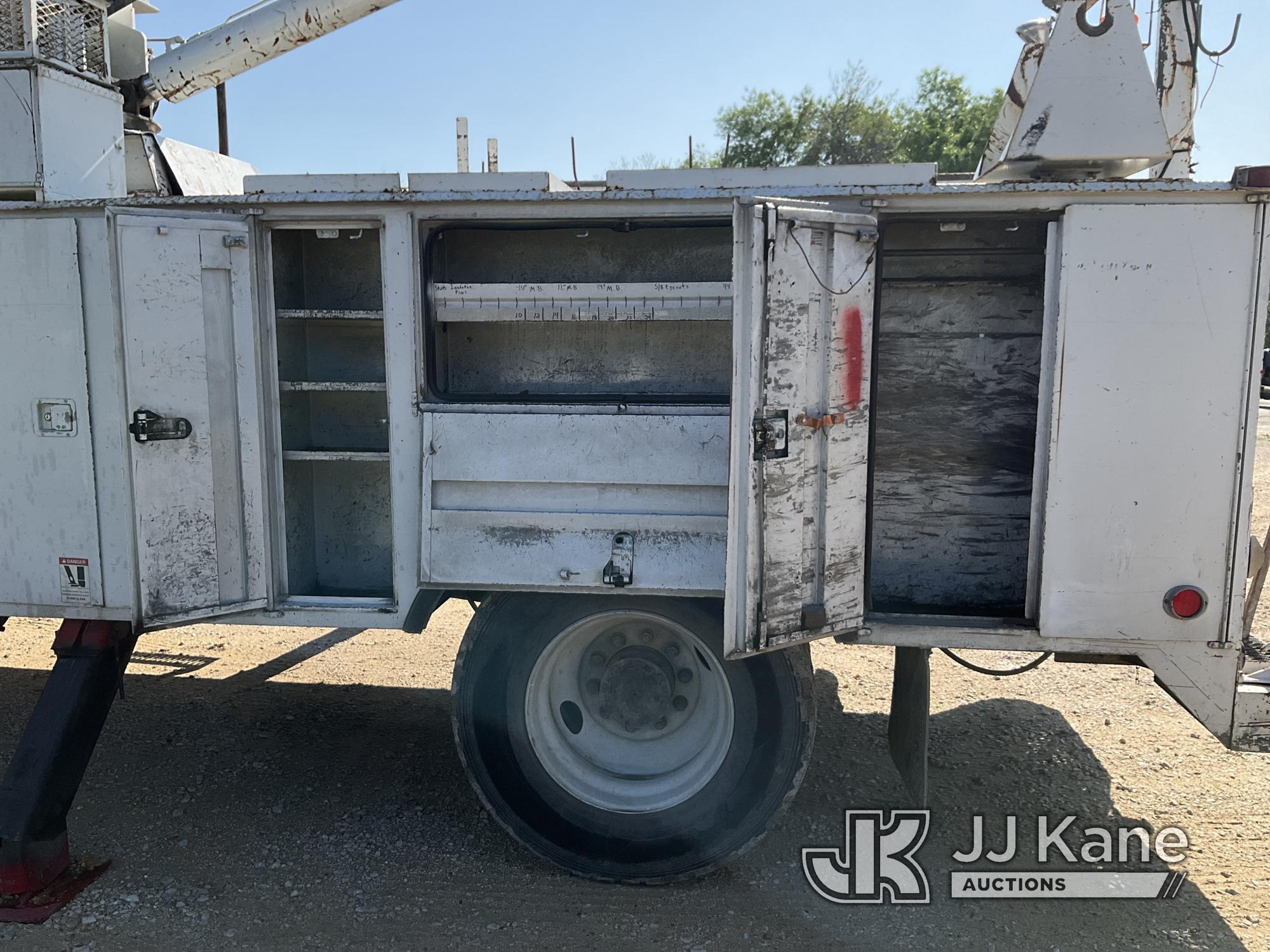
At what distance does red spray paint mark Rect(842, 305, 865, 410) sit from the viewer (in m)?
2.91

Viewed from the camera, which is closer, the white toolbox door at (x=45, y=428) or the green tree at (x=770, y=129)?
the white toolbox door at (x=45, y=428)

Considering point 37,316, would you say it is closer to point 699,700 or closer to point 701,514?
point 701,514

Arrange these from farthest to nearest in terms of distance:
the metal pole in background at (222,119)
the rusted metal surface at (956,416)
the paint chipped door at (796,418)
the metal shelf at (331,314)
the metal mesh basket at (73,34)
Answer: the metal pole in background at (222,119), the rusted metal surface at (956,416), the metal mesh basket at (73,34), the metal shelf at (331,314), the paint chipped door at (796,418)

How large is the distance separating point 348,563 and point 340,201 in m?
1.66

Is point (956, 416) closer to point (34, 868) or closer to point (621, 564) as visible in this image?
point (621, 564)

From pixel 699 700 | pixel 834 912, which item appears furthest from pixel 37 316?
pixel 834 912

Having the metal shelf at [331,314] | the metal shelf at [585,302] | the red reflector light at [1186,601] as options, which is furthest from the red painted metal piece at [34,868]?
the red reflector light at [1186,601]

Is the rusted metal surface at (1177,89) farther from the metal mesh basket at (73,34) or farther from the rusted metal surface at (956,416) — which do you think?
the metal mesh basket at (73,34)

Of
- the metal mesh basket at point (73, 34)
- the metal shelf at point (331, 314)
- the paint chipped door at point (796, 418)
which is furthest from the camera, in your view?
the metal mesh basket at point (73, 34)

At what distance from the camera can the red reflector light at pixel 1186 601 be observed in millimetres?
2945

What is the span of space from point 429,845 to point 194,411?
1.86m

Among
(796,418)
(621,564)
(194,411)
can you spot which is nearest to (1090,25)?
(796,418)

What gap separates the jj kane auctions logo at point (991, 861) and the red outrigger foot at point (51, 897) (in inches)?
103

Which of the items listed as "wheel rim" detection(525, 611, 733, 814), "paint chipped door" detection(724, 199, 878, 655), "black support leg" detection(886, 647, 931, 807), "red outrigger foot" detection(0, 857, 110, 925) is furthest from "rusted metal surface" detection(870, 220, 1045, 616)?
"red outrigger foot" detection(0, 857, 110, 925)
